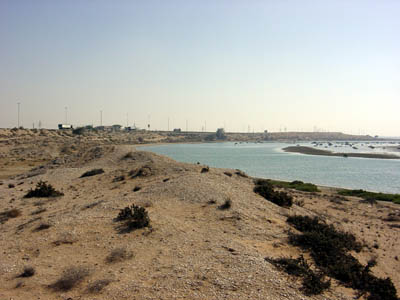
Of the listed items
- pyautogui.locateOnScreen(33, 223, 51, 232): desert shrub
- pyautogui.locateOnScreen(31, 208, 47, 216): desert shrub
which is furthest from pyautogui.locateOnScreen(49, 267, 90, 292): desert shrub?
pyautogui.locateOnScreen(31, 208, 47, 216): desert shrub

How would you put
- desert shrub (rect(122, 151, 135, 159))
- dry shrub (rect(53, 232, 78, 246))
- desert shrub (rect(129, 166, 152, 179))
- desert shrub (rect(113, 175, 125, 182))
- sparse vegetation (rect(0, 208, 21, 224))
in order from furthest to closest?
1. desert shrub (rect(122, 151, 135, 159))
2. desert shrub (rect(129, 166, 152, 179))
3. desert shrub (rect(113, 175, 125, 182))
4. sparse vegetation (rect(0, 208, 21, 224))
5. dry shrub (rect(53, 232, 78, 246))

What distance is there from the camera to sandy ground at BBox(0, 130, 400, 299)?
29.3ft

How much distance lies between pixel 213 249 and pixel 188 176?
11212 mm

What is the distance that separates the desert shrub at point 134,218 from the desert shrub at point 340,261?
6.50 metres

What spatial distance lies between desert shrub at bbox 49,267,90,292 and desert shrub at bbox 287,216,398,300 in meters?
8.10

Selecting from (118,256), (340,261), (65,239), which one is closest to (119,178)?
(65,239)

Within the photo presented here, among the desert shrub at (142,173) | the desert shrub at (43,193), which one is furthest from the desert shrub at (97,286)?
the desert shrub at (142,173)

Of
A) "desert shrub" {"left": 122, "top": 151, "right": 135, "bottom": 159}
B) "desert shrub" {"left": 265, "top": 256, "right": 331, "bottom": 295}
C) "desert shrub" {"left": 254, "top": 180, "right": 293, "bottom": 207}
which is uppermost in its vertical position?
"desert shrub" {"left": 122, "top": 151, "right": 135, "bottom": 159}

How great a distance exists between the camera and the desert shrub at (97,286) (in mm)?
8675

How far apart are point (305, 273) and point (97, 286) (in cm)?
651

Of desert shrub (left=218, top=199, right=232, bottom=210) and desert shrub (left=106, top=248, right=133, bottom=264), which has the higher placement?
desert shrub (left=218, top=199, right=232, bottom=210)

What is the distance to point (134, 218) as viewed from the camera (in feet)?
45.8

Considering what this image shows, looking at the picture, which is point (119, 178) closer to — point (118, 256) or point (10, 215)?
point (10, 215)

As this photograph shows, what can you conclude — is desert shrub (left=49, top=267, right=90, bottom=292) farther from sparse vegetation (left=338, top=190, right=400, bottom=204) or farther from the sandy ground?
sparse vegetation (left=338, top=190, right=400, bottom=204)
